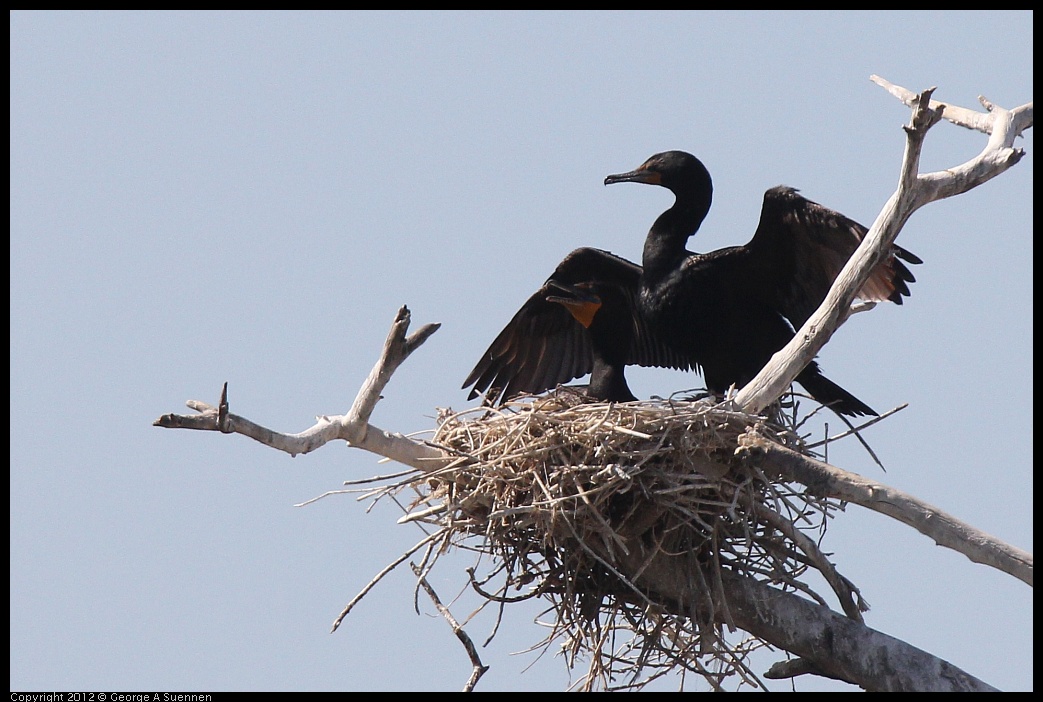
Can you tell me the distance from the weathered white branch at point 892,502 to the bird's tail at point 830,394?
1.11 meters

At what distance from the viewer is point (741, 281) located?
6.71 metres

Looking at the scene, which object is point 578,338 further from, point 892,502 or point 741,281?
point 892,502

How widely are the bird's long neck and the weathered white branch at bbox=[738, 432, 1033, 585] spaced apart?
1.67 meters

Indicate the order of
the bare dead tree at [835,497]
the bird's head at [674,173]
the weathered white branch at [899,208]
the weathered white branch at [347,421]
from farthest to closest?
the bird's head at [674,173], the weathered white branch at [899,208], the bare dead tree at [835,497], the weathered white branch at [347,421]

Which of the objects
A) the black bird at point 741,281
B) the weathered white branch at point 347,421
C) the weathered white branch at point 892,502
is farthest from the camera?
the black bird at point 741,281

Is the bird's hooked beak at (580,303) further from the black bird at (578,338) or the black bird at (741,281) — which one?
the black bird at (741,281)

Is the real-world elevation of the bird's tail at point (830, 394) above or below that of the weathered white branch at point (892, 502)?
above

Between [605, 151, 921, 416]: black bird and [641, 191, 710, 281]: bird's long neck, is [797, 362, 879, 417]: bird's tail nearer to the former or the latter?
[605, 151, 921, 416]: black bird

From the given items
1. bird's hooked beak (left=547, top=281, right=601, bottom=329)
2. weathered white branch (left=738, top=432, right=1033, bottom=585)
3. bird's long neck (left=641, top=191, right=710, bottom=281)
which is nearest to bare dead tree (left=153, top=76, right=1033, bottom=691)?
weathered white branch (left=738, top=432, right=1033, bottom=585)

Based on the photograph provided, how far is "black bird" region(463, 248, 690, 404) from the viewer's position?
711 cm

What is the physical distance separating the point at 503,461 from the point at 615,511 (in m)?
0.48

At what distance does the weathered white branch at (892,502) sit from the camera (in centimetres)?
463

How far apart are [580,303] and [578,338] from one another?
66cm

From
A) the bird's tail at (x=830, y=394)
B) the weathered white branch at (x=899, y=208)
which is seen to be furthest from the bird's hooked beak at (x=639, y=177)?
the weathered white branch at (x=899, y=208)
